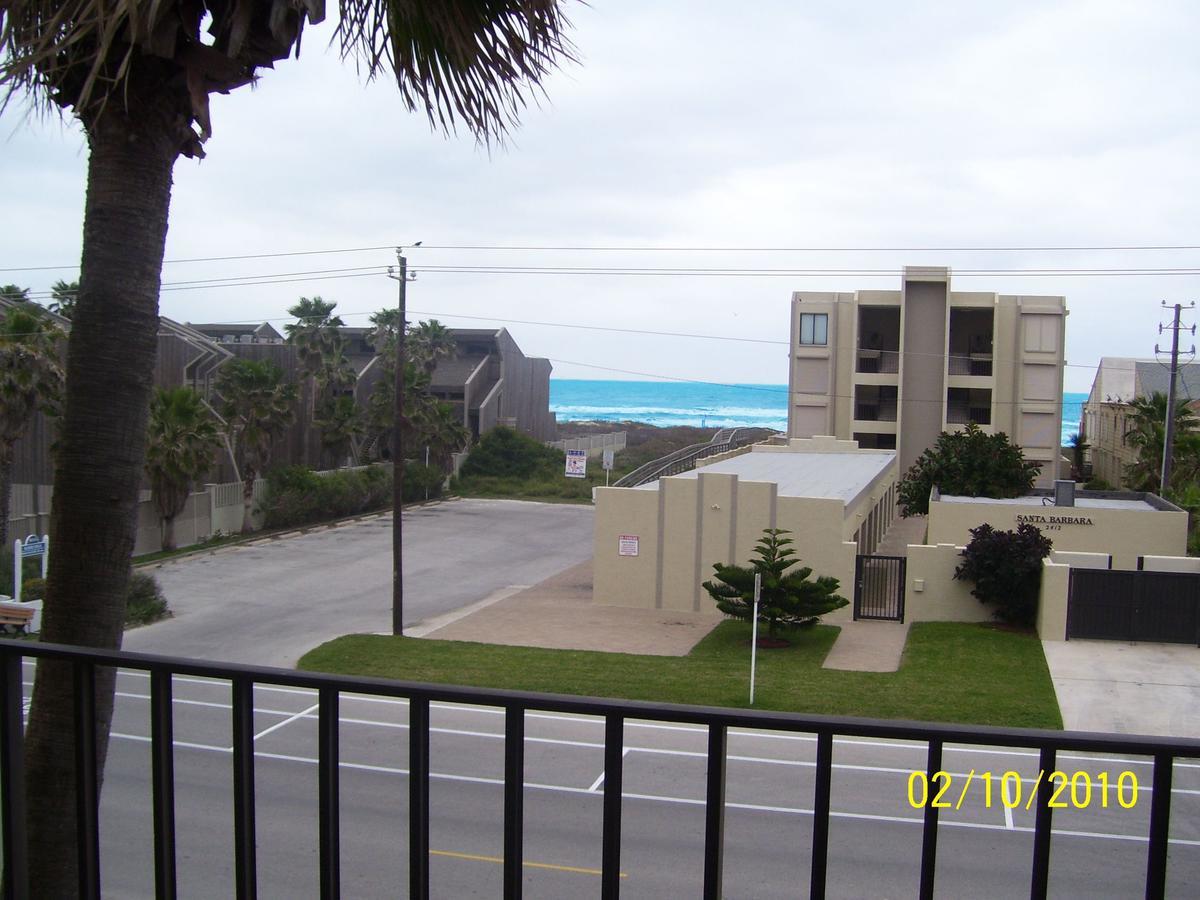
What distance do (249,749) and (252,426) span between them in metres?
42.2

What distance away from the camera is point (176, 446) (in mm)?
37000

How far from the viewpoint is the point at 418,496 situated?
58.4 m

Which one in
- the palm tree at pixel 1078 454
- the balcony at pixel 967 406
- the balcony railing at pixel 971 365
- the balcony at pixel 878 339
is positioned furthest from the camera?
the palm tree at pixel 1078 454

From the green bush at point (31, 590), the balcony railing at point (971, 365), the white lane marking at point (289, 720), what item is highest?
the balcony railing at point (971, 365)

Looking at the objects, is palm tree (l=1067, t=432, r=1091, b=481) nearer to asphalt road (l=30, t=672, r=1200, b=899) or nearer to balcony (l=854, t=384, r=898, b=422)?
balcony (l=854, t=384, r=898, b=422)

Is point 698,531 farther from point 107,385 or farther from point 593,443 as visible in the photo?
point 593,443

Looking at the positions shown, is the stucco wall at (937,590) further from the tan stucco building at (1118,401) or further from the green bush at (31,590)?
the tan stucco building at (1118,401)

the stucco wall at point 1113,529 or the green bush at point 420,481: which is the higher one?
Answer: the stucco wall at point 1113,529

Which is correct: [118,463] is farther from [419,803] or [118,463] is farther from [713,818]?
[713,818]

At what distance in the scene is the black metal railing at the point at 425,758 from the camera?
2793 mm

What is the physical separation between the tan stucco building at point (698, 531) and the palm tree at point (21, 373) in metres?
15.0

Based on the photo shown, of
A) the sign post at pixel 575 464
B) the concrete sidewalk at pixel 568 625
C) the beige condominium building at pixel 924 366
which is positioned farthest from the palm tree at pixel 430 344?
the concrete sidewalk at pixel 568 625

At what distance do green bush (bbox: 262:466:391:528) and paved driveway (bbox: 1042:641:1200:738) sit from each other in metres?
31.4

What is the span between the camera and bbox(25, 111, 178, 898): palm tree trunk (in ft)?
13.9
